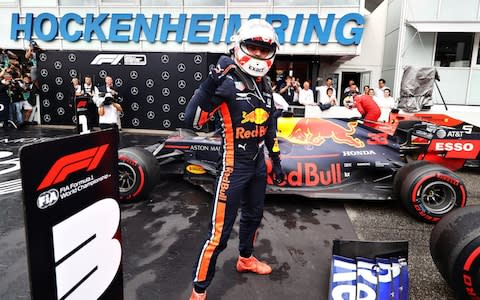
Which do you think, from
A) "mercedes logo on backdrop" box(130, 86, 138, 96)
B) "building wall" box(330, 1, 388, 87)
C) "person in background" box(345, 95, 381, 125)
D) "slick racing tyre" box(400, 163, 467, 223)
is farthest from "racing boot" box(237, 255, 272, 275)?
"building wall" box(330, 1, 388, 87)

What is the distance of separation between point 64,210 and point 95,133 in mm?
313

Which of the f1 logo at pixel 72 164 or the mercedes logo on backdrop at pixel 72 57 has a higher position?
the mercedes logo on backdrop at pixel 72 57

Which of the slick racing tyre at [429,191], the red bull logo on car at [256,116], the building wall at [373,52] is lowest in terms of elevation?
the slick racing tyre at [429,191]

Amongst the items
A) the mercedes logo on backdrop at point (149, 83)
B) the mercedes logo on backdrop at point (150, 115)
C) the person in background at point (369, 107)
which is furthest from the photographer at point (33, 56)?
the person in background at point (369, 107)

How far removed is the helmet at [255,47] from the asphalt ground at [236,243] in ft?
5.14

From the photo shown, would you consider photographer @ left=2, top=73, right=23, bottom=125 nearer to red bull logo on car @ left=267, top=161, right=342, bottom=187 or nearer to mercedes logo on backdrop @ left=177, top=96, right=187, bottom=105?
mercedes logo on backdrop @ left=177, top=96, right=187, bottom=105

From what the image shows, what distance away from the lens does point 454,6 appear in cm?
1149

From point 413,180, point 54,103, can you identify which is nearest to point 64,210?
point 413,180

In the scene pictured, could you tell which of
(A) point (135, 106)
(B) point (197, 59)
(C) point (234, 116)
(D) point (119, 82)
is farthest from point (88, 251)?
(D) point (119, 82)

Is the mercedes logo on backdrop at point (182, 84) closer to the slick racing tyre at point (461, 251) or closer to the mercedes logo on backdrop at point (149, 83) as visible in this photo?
the mercedes logo on backdrop at point (149, 83)

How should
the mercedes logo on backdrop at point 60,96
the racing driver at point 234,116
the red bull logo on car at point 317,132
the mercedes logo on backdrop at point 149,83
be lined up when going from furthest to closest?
the mercedes logo on backdrop at point 60,96, the mercedes logo on backdrop at point 149,83, the red bull logo on car at point 317,132, the racing driver at point 234,116

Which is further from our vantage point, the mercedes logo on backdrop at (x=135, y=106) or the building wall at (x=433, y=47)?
the building wall at (x=433, y=47)

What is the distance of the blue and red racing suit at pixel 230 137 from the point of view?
2.26 m

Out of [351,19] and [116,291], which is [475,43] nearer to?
[351,19]
